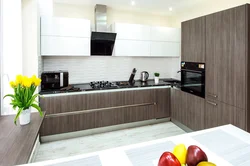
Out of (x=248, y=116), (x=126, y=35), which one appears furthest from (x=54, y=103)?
(x=248, y=116)

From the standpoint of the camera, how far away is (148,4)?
137 inches

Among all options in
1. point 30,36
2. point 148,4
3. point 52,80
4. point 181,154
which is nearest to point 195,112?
point 148,4

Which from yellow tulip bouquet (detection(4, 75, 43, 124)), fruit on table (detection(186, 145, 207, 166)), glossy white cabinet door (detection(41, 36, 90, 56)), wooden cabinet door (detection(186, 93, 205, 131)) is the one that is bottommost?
wooden cabinet door (detection(186, 93, 205, 131))

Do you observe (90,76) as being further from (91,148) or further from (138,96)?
(91,148)

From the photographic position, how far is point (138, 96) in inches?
132

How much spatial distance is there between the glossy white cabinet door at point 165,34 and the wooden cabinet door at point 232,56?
4.72ft

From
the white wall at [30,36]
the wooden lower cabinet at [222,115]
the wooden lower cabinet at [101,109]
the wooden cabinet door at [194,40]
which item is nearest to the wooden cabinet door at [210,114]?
the wooden lower cabinet at [222,115]

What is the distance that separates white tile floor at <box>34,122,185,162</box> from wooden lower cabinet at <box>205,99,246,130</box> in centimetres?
78

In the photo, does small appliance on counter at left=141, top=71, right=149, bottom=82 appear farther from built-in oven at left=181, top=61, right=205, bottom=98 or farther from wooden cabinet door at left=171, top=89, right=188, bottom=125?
built-in oven at left=181, top=61, right=205, bottom=98

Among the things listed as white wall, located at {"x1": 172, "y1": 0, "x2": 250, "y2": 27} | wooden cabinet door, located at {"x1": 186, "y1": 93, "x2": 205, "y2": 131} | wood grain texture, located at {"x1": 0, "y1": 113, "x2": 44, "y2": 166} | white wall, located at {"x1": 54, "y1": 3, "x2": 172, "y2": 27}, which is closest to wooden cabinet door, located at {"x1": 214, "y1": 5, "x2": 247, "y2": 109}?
wooden cabinet door, located at {"x1": 186, "y1": 93, "x2": 205, "y2": 131}

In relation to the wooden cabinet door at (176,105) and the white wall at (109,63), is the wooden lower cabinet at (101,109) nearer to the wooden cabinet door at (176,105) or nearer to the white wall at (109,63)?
the wooden cabinet door at (176,105)

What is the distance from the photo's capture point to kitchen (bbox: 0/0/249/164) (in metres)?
2.35

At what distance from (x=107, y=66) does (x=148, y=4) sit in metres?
1.55

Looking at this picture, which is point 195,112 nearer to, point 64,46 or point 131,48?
point 131,48
